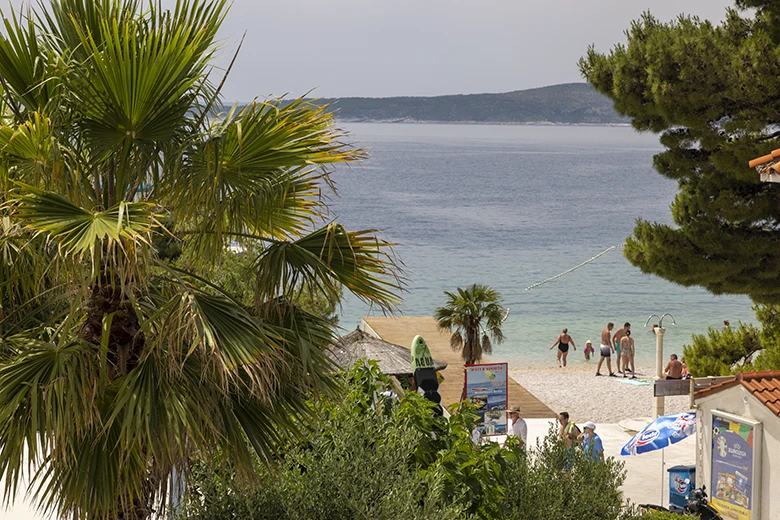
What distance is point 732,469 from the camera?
10891 mm

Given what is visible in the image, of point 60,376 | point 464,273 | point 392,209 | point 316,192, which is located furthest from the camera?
point 392,209

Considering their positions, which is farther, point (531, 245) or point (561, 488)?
point (531, 245)

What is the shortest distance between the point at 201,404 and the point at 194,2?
238cm

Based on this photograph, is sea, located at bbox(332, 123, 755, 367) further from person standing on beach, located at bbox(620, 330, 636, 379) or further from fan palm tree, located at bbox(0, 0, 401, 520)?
person standing on beach, located at bbox(620, 330, 636, 379)

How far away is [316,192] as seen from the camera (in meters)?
6.41

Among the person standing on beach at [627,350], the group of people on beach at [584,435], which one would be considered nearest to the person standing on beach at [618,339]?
the person standing on beach at [627,350]

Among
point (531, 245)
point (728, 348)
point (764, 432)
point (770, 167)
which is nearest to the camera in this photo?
point (764, 432)

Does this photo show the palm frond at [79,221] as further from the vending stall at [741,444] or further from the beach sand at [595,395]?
the beach sand at [595,395]

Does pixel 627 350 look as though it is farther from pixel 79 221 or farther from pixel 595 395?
pixel 79 221

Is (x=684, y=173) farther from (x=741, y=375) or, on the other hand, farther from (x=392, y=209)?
(x=392, y=209)

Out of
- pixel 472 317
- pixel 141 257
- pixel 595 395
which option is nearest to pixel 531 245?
pixel 595 395

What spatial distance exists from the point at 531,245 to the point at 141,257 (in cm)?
8960

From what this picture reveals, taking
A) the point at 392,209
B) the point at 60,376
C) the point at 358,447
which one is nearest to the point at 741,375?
the point at 358,447

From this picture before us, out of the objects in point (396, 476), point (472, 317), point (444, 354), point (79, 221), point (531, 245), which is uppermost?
point (79, 221)
